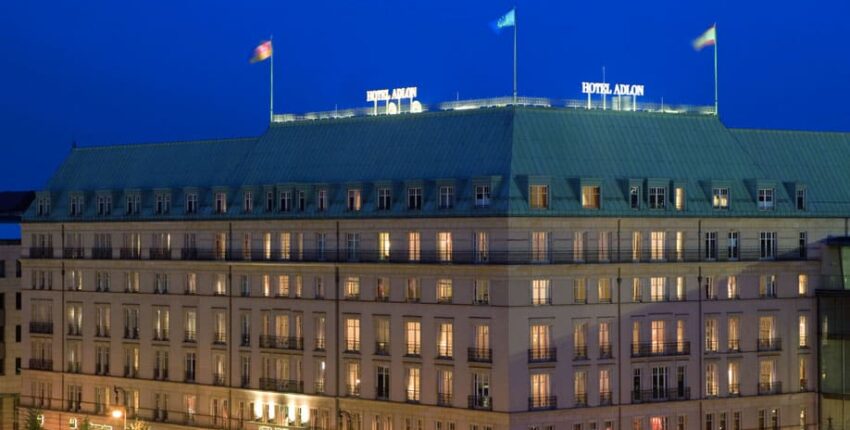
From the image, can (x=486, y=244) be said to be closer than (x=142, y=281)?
Yes

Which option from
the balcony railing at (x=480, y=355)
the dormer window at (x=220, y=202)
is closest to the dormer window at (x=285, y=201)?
the dormer window at (x=220, y=202)

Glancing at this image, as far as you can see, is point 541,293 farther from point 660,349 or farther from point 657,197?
point 657,197

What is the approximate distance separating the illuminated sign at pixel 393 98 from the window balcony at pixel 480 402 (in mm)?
27590

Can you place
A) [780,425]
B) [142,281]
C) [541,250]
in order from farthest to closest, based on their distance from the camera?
1. [142,281]
2. [780,425]
3. [541,250]

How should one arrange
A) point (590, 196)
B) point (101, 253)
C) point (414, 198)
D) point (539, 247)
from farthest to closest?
point (101, 253), point (414, 198), point (590, 196), point (539, 247)

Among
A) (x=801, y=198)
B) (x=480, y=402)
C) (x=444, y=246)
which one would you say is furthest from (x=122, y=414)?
(x=801, y=198)

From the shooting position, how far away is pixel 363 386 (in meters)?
169

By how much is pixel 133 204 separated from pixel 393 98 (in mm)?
33178

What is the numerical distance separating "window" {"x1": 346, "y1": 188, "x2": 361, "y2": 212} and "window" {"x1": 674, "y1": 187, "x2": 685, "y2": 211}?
26.1 metres

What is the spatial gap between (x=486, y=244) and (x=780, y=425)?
31.1 metres

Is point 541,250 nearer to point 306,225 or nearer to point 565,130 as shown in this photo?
point 565,130

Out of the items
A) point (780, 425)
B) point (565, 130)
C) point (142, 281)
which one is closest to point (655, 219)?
point (565, 130)

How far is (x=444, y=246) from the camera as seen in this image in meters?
164

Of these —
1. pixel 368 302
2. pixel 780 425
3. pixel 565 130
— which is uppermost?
pixel 565 130
